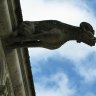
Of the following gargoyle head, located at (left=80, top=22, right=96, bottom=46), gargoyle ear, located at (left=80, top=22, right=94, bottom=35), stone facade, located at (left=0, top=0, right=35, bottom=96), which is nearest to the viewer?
stone facade, located at (left=0, top=0, right=35, bottom=96)

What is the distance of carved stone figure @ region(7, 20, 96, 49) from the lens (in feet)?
54.6

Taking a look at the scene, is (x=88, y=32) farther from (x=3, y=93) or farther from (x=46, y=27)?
(x=3, y=93)

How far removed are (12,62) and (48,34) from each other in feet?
4.83

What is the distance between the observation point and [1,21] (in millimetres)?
16203

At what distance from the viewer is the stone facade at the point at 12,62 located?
53.3 ft

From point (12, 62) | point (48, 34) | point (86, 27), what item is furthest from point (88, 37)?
point (12, 62)

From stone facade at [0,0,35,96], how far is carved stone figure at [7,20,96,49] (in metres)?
0.27

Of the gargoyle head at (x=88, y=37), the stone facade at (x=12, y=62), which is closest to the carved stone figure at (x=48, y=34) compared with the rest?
the gargoyle head at (x=88, y=37)

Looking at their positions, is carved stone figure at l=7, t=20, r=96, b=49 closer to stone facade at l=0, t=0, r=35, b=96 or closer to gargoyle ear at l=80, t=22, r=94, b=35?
gargoyle ear at l=80, t=22, r=94, b=35

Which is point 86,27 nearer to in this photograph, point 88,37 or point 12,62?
point 88,37

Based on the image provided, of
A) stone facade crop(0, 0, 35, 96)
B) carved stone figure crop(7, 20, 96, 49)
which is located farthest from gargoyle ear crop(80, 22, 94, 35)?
stone facade crop(0, 0, 35, 96)

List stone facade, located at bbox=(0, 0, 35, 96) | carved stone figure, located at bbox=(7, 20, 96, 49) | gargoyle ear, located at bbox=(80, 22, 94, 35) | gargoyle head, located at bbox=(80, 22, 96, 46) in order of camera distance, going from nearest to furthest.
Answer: stone facade, located at bbox=(0, 0, 35, 96), carved stone figure, located at bbox=(7, 20, 96, 49), gargoyle head, located at bbox=(80, 22, 96, 46), gargoyle ear, located at bbox=(80, 22, 94, 35)

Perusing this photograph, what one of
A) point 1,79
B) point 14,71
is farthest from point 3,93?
point 14,71

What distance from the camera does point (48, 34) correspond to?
55.0 feet
